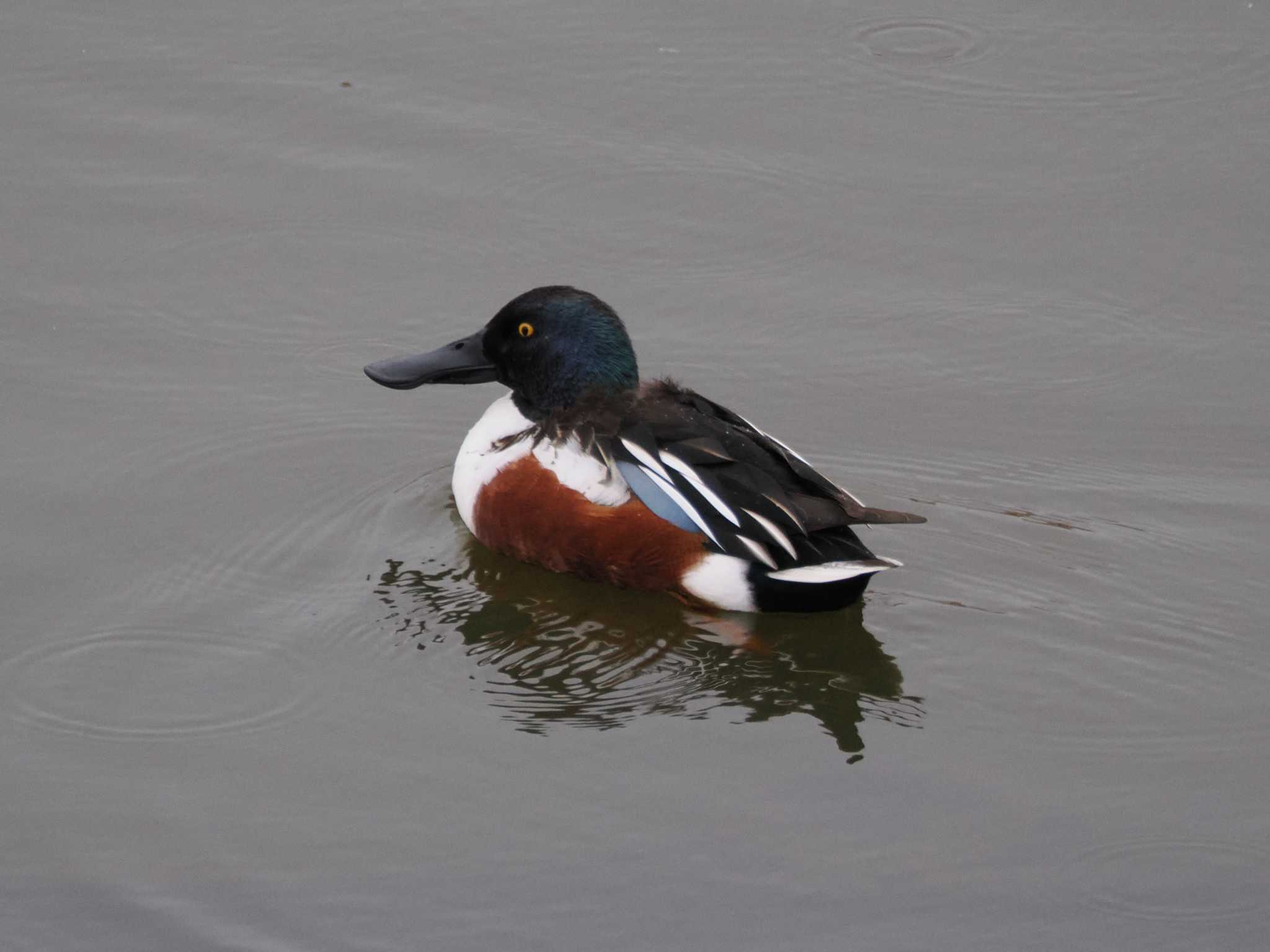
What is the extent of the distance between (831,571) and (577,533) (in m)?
1.02

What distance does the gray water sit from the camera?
5227mm

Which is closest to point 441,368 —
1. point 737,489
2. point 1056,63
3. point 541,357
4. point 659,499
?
point 541,357

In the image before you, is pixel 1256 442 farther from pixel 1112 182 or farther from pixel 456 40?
pixel 456 40

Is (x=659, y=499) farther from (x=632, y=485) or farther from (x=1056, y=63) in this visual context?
(x=1056, y=63)

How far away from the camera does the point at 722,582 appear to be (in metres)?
6.66

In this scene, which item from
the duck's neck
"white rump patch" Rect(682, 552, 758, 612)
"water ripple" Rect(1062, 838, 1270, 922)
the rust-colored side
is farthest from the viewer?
the duck's neck

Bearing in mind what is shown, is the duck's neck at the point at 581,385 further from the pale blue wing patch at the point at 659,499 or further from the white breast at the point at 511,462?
the pale blue wing patch at the point at 659,499

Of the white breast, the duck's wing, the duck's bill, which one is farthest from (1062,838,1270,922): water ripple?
the duck's bill

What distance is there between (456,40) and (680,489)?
4.67m

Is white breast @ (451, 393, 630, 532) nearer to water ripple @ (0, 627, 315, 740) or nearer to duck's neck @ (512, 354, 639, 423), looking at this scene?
duck's neck @ (512, 354, 639, 423)

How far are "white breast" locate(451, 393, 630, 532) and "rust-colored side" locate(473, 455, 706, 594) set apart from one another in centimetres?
3

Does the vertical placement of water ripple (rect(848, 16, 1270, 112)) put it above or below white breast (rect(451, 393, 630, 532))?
above

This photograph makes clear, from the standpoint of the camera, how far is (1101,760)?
5727 mm

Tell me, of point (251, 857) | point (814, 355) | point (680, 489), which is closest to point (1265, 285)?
point (814, 355)
